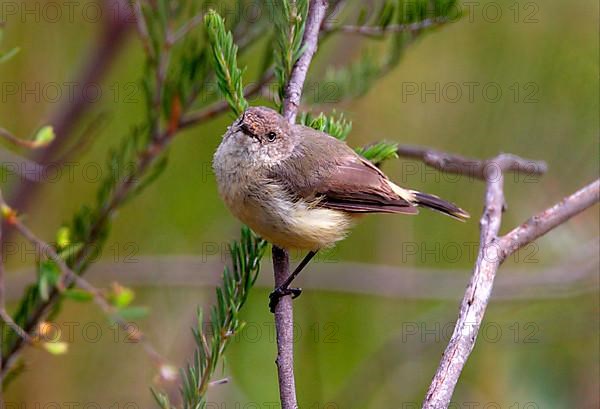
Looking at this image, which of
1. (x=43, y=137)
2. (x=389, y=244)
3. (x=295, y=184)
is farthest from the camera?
(x=389, y=244)

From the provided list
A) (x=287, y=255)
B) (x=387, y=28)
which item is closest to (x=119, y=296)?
(x=287, y=255)

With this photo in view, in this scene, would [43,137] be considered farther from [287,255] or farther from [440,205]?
[440,205]

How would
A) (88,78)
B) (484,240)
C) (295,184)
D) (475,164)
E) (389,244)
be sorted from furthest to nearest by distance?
(389,244)
(88,78)
(295,184)
(475,164)
(484,240)

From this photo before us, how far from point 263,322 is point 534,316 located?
5.02 ft

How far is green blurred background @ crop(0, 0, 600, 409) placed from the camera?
4.04m

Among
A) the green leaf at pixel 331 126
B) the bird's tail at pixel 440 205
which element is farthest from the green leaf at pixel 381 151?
the bird's tail at pixel 440 205

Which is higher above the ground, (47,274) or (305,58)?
(305,58)

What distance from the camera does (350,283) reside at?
4.27 metres

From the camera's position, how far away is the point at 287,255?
311 cm

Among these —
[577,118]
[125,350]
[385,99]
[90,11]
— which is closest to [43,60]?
[90,11]

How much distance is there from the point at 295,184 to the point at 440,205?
74cm

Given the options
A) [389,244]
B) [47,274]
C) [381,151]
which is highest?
[381,151]

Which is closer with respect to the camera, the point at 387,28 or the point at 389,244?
the point at 387,28

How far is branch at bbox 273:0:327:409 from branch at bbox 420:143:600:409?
0.42 meters
